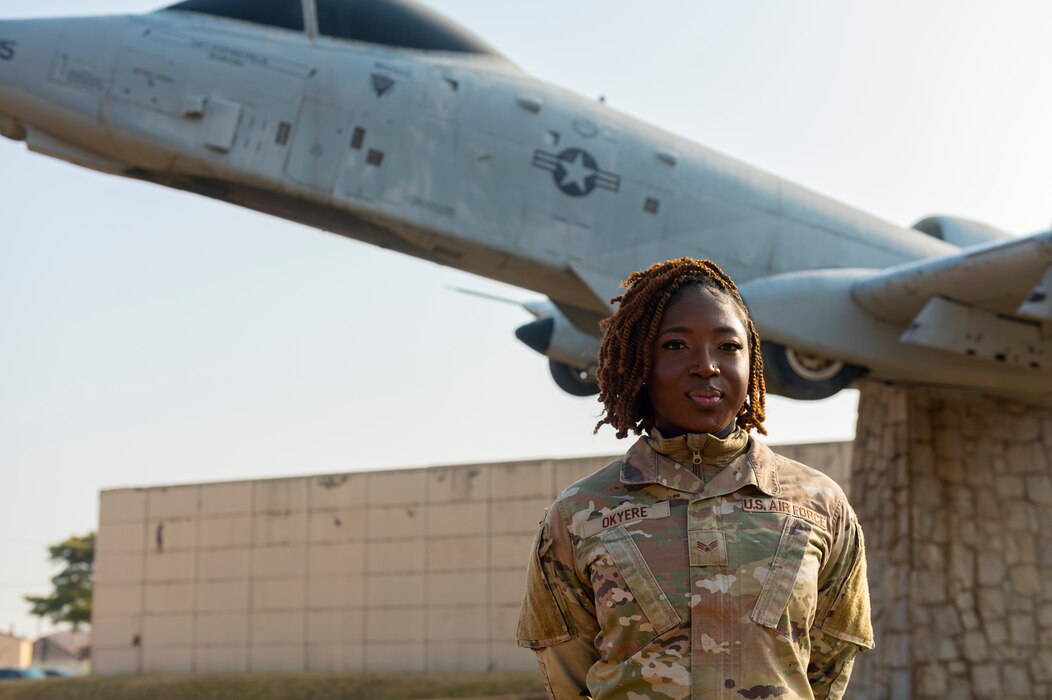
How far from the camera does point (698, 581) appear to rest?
8.46 feet

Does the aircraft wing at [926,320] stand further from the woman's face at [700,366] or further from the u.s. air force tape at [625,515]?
the u.s. air force tape at [625,515]

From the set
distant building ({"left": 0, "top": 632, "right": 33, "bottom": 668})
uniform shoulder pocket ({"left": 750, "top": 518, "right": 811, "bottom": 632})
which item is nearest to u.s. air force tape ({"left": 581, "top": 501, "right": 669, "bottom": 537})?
uniform shoulder pocket ({"left": 750, "top": 518, "right": 811, "bottom": 632})

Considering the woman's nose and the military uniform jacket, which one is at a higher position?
the woman's nose

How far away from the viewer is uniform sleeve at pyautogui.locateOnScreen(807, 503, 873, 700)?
9.00 feet

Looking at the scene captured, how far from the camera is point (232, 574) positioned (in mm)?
26625

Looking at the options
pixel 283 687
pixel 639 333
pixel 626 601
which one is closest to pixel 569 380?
pixel 283 687

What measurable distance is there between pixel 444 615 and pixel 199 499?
6268mm

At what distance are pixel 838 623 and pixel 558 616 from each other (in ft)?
2.00

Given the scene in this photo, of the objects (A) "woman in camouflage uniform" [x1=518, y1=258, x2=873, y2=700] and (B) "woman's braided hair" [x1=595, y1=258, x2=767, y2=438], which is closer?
(A) "woman in camouflage uniform" [x1=518, y1=258, x2=873, y2=700]

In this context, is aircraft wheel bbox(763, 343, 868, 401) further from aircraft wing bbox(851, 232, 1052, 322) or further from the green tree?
the green tree

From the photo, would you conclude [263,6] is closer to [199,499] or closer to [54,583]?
[199,499]

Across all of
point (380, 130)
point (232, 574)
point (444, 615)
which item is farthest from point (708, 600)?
point (232, 574)

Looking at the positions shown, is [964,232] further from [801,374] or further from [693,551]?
[693,551]

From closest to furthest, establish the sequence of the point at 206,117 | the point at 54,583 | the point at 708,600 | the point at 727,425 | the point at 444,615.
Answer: the point at 708,600 < the point at 727,425 < the point at 206,117 < the point at 444,615 < the point at 54,583
